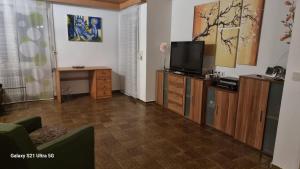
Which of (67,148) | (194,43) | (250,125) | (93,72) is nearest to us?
(67,148)

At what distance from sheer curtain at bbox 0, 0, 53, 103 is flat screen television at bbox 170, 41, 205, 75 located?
3.05 meters

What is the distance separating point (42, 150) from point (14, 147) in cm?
22

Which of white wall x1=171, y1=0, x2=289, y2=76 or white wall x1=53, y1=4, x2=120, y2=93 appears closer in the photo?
white wall x1=171, y1=0, x2=289, y2=76

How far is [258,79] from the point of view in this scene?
262 cm

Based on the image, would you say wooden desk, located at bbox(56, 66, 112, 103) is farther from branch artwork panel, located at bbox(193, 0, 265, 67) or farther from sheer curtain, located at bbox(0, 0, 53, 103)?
branch artwork panel, located at bbox(193, 0, 265, 67)

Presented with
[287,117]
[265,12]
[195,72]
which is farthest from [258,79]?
[195,72]

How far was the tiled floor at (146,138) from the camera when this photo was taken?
243cm

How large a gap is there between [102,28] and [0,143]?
4.71 metres

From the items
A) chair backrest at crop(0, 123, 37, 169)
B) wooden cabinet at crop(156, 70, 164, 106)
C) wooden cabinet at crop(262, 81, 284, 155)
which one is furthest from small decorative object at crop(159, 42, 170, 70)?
chair backrest at crop(0, 123, 37, 169)

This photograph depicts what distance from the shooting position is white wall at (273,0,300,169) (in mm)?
2074

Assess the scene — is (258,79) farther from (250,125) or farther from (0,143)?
(0,143)

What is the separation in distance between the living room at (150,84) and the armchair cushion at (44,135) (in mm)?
18

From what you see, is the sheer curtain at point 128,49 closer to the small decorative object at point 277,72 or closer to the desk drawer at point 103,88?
the desk drawer at point 103,88

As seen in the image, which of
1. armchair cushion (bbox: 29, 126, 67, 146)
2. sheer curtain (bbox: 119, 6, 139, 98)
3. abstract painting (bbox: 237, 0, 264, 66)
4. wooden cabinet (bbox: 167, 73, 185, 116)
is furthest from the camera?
sheer curtain (bbox: 119, 6, 139, 98)
